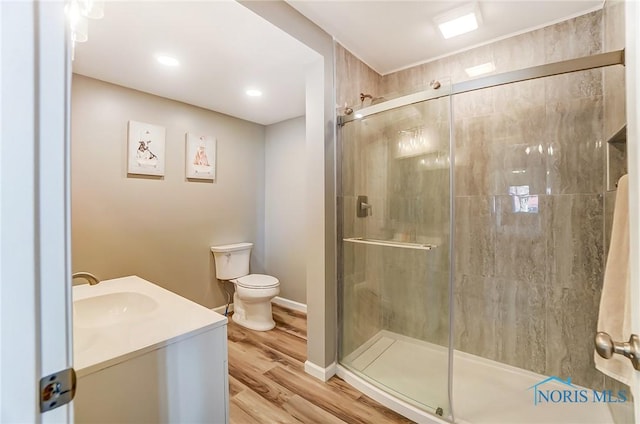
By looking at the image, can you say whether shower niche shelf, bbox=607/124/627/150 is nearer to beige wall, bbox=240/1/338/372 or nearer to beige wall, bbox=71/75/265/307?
beige wall, bbox=240/1/338/372

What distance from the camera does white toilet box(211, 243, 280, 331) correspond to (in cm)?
266

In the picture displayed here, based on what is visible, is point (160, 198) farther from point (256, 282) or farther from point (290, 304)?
point (290, 304)

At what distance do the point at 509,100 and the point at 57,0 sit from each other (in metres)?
2.42

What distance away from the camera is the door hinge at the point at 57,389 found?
1.38 ft

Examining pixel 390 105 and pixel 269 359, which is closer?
pixel 390 105

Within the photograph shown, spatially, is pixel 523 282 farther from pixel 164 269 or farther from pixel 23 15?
pixel 164 269

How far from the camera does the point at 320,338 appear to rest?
1.95 meters

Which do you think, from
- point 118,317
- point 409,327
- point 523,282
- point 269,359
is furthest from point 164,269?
point 523,282

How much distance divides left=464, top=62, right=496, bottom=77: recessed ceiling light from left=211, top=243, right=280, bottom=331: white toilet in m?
2.51

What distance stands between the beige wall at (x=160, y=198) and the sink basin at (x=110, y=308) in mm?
854

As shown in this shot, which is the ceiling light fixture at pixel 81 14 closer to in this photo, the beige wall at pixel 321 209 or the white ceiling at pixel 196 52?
the white ceiling at pixel 196 52

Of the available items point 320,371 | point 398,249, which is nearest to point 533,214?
point 398,249

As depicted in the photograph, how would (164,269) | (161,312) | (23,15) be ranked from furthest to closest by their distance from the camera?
(164,269), (161,312), (23,15)

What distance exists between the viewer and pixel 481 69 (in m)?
2.09
